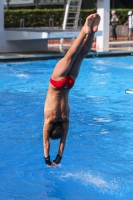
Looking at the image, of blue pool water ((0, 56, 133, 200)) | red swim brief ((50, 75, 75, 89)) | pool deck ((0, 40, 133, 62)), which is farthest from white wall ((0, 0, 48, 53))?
red swim brief ((50, 75, 75, 89))

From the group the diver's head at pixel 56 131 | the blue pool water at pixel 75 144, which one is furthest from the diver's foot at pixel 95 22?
the blue pool water at pixel 75 144

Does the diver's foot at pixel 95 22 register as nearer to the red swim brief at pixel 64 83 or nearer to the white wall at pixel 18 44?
the red swim brief at pixel 64 83

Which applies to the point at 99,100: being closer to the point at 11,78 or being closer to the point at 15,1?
the point at 11,78

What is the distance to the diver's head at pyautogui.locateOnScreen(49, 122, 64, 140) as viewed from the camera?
6715 mm

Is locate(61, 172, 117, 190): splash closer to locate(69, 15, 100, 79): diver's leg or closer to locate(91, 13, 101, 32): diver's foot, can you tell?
locate(69, 15, 100, 79): diver's leg

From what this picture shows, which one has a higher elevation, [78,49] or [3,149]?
[78,49]

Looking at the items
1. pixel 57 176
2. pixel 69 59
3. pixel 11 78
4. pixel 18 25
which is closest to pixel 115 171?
pixel 57 176

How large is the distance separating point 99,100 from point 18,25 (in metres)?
17.6

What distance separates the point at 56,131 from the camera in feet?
22.1

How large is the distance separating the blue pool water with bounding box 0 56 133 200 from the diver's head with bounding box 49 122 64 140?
1.17 m

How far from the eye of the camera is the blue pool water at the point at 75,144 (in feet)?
25.4

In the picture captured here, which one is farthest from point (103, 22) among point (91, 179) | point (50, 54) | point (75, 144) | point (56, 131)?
point (56, 131)

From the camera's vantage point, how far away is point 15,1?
38969 mm

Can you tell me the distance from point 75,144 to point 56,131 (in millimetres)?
3342
